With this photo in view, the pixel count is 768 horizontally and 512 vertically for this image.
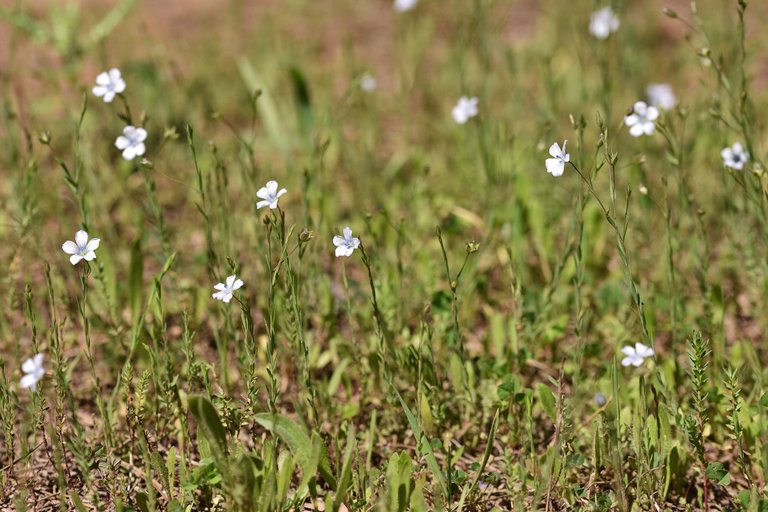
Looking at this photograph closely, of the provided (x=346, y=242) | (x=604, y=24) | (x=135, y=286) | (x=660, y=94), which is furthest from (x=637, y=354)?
(x=660, y=94)

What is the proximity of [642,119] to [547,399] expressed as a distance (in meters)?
0.92

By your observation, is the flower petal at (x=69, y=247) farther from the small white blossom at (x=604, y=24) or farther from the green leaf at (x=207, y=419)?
the small white blossom at (x=604, y=24)

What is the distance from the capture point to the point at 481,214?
3393 millimetres

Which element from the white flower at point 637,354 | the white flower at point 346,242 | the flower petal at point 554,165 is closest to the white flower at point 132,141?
the white flower at point 346,242

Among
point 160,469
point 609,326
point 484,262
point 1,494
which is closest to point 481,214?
point 484,262

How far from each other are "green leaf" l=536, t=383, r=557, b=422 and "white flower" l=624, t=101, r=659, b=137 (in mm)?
809

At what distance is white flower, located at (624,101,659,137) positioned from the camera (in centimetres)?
230

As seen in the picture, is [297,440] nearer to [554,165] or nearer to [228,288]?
[228,288]

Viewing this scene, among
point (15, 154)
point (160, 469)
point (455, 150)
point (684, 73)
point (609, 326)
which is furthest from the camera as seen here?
point (684, 73)

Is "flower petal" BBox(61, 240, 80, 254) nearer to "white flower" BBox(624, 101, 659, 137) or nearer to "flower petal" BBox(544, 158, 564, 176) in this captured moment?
"flower petal" BBox(544, 158, 564, 176)

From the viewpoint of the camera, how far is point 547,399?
7.18ft

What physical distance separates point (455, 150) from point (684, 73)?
61.9 inches

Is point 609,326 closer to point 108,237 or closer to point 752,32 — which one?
point 108,237

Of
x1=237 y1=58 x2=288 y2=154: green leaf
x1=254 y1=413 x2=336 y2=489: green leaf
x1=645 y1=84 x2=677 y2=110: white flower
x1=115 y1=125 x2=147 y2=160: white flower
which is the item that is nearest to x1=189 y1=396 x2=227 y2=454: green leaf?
x1=254 y1=413 x2=336 y2=489: green leaf
